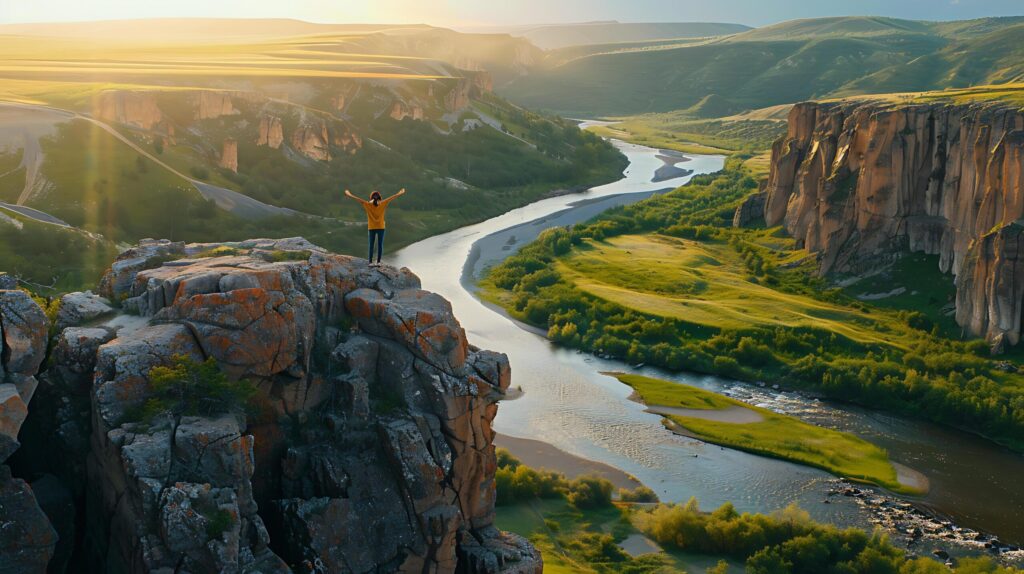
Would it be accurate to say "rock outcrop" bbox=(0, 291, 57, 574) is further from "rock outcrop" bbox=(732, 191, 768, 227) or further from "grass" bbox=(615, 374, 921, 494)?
"rock outcrop" bbox=(732, 191, 768, 227)

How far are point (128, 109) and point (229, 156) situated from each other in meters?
10.3

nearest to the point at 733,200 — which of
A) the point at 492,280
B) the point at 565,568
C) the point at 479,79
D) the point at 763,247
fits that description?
the point at 763,247

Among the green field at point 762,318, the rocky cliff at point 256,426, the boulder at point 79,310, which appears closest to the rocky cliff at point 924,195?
the green field at point 762,318

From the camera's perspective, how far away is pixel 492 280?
81.5 meters

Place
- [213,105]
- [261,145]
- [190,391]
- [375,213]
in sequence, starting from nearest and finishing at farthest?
[190,391]
[375,213]
[213,105]
[261,145]

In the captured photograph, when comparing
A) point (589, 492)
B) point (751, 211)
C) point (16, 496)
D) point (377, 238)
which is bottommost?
point (589, 492)

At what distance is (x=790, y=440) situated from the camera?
1933 inches

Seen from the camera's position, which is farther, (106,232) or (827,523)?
(106,232)

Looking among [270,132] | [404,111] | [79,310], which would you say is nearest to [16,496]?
[79,310]

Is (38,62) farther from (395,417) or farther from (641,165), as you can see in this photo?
(395,417)

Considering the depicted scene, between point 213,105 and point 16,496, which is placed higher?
point 213,105

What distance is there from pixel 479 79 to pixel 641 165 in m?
32.4

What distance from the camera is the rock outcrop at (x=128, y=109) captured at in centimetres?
9031

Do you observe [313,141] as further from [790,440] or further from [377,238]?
[377,238]
